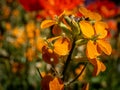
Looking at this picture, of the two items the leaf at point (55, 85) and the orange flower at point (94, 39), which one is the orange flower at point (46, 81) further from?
the orange flower at point (94, 39)

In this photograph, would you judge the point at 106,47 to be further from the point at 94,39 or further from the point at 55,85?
the point at 55,85

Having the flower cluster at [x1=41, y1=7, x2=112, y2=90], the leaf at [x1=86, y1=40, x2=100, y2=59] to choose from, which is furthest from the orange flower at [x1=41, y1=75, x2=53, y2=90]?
the leaf at [x1=86, y1=40, x2=100, y2=59]

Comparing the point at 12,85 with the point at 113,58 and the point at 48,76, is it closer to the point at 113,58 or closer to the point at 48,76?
the point at 113,58

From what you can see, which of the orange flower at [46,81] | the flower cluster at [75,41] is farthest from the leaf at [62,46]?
the orange flower at [46,81]

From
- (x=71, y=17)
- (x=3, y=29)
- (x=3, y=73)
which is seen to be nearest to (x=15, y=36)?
(x=3, y=29)

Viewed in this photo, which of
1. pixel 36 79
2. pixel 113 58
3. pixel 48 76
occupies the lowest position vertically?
pixel 113 58

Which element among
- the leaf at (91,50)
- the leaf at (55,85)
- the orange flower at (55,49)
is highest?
the orange flower at (55,49)

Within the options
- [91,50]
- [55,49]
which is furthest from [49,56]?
[91,50]
